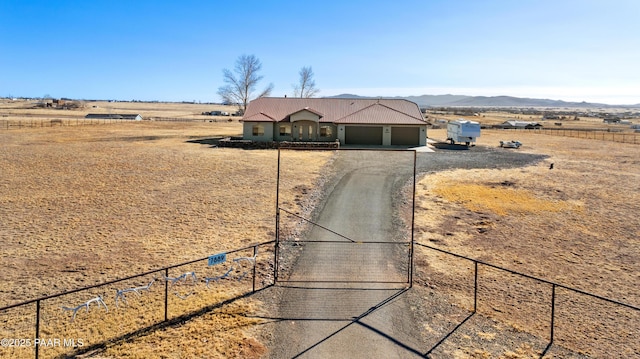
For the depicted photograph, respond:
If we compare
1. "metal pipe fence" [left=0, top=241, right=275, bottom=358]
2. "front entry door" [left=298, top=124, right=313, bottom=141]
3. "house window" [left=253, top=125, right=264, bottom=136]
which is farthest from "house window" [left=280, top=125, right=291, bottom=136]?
"metal pipe fence" [left=0, top=241, right=275, bottom=358]

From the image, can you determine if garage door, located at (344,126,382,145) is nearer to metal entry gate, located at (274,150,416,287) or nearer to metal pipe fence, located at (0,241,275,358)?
metal entry gate, located at (274,150,416,287)

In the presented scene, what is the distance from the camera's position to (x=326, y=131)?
46469 millimetres

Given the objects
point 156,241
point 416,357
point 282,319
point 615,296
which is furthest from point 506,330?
point 156,241

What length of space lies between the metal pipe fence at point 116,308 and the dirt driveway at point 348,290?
1.59 m

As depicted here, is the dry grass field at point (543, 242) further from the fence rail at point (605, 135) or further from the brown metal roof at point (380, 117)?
the fence rail at point (605, 135)

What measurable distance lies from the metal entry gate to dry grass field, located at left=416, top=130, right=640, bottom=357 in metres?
0.99

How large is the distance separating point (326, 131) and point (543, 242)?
3184cm

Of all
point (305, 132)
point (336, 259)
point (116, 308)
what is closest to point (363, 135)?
point (305, 132)

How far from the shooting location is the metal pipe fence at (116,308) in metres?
8.95

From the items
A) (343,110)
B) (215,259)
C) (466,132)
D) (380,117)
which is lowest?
(215,259)

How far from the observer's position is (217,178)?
27.0 meters

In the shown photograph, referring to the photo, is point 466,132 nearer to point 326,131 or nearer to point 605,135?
point 326,131

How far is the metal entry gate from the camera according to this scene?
12.8m

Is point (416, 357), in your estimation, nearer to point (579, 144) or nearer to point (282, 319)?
point (282, 319)
